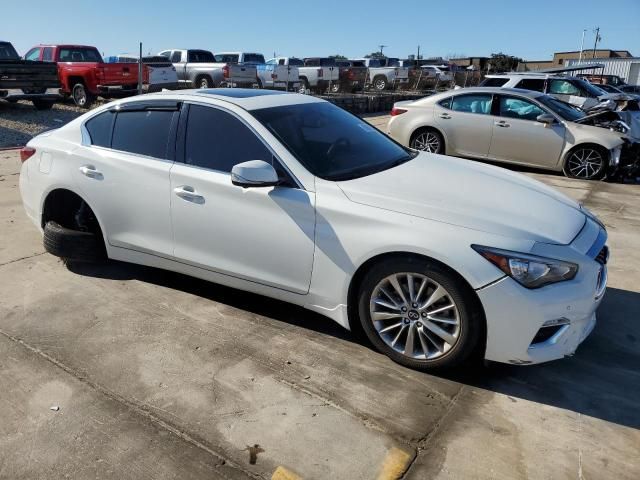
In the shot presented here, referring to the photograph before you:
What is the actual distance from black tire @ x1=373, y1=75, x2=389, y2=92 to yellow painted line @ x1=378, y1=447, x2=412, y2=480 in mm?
27923

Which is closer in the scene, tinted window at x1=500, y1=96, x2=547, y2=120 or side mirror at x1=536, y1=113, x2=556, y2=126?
side mirror at x1=536, y1=113, x2=556, y2=126

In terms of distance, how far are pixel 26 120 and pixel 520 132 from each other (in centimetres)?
1170

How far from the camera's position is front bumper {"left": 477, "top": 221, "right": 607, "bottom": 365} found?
2.80 metres

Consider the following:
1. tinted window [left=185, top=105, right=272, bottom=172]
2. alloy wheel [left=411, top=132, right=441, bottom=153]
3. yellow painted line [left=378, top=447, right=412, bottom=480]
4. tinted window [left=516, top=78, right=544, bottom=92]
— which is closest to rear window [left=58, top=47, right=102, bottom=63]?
alloy wheel [left=411, top=132, right=441, bottom=153]

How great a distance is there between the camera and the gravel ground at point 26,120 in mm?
11523

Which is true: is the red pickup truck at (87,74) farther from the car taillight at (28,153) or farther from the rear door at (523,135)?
the car taillight at (28,153)

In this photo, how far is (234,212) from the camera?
11.7 feet

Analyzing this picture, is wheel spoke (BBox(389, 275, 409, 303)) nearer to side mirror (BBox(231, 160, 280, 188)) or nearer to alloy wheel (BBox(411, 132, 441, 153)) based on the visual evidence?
side mirror (BBox(231, 160, 280, 188))

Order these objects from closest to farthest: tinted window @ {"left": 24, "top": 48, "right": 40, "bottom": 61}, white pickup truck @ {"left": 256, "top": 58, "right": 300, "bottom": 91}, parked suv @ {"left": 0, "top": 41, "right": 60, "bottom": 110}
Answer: parked suv @ {"left": 0, "top": 41, "right": 60, "bottom": 110} < tinted window @ {"left": 24, "top": 48, "right": 40, "bottom": 61} < white pickup truck @ {"left": 256, "top": 58, "right": 300, "bottom": 91}

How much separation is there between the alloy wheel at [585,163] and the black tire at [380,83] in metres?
21.0

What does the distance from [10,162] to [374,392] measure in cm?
855

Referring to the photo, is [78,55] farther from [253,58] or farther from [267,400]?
[267,400]

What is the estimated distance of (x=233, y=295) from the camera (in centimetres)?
425

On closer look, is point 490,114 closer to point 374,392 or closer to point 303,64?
point 374,392
